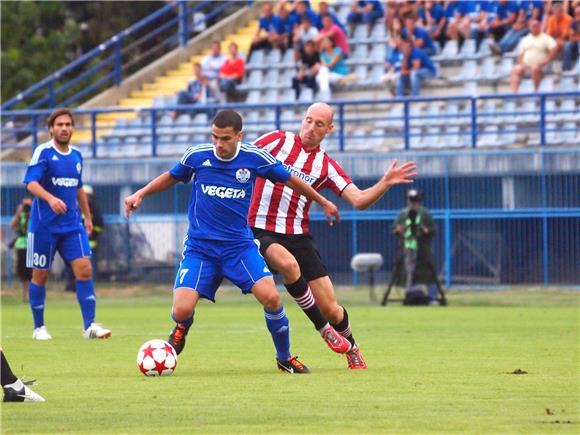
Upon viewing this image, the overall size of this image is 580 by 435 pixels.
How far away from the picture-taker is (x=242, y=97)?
1302 inches

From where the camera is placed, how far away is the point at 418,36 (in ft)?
98.9

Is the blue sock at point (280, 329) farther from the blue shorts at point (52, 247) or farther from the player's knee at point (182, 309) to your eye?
the blue shorts at point (52, 247)

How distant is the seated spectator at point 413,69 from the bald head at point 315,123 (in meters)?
17.2

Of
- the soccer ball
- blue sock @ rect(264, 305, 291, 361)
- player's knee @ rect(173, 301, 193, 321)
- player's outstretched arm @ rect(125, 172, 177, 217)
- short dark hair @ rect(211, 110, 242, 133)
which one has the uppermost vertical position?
short dark hair @ rect(211, 110, 242, 133)

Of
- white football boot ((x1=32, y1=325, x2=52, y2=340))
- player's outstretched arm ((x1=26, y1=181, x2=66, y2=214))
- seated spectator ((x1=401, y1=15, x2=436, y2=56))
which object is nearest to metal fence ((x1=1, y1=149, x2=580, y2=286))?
seated spectator ((x1=401, y1=15, x2=436, y2=56))

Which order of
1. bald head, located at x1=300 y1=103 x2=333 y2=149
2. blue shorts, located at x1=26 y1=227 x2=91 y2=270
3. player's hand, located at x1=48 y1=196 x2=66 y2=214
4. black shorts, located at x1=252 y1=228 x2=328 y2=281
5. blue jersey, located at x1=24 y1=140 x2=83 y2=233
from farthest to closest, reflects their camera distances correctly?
blue shorts, located at x1=26 y1=227 x2=91 y2=270
blue jersey, located at x1=24 y1=140 x2=83 y2=233
player's hand, located at x1=48 y1=196 x2=66 y2=214
black shorts, located at x1=252 y1=228 x2=328 y2=281
bald head, located at x1=300 y1=103 x2=333 y2=149

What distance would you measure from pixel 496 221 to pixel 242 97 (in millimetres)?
9095

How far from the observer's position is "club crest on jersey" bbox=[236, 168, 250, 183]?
11680mm

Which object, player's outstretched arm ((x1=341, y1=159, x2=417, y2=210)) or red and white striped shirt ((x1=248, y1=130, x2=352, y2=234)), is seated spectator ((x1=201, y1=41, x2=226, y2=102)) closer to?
red and white striped shirt ((x1=248, y1=130, x2=352, y2=234))

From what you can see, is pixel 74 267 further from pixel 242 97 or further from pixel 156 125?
pixel 242 97

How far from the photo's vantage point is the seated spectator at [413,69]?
29.5m

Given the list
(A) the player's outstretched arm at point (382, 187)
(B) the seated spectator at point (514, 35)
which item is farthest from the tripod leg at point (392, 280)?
(A) the player's outstretched arm at point (382, 187)

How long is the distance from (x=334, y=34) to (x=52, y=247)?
1647 centimetres

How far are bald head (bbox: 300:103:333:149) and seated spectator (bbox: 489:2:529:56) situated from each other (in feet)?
57.7
